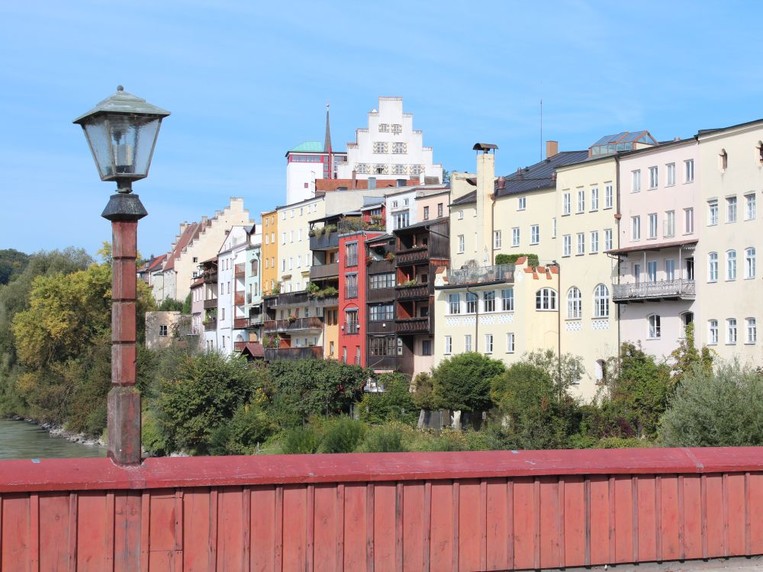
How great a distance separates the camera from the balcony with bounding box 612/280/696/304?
55969mm

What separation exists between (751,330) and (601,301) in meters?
10.6

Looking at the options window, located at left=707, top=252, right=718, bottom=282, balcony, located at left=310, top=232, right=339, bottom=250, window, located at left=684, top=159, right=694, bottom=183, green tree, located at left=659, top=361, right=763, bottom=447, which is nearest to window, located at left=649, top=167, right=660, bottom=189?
window, located at left=684, top=159, right=694, bottom=183

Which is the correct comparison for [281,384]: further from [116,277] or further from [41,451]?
[116,277]

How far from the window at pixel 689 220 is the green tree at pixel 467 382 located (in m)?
14.0

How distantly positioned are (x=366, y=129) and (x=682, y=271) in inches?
2596

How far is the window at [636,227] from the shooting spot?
197 feet

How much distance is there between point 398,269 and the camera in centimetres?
7900

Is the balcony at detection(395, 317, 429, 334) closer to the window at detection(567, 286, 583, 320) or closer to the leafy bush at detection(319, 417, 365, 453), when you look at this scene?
the window at detection(567, 286, 583, 320)

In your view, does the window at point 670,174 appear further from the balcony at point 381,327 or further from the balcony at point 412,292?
the balcony at point 381,327

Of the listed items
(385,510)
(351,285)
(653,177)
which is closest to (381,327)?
(351,285)

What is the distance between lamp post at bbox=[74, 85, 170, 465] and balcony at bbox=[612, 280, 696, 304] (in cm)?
4568

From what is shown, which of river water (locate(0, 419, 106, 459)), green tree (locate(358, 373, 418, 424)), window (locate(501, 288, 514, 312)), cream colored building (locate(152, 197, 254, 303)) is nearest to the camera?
window (locate(501, 288, 514, 312))

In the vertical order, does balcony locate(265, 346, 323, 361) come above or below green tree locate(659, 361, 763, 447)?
above

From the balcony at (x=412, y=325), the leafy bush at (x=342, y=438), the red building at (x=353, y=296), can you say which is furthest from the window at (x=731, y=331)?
the red building at (x=353, y=296)
